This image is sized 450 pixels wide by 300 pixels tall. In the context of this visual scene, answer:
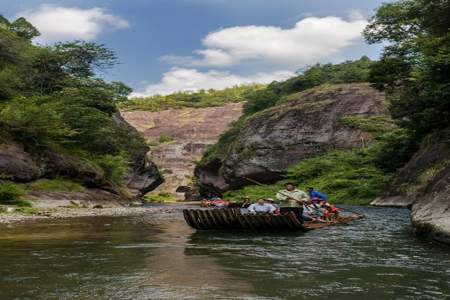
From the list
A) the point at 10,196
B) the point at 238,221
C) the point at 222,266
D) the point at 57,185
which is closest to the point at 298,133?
the point at 57,185

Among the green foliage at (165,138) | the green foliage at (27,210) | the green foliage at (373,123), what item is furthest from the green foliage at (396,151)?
the green foliage at (165,138)

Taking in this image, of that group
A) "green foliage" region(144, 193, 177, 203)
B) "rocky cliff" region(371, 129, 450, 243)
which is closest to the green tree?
"green foliage" region(144, 193, 177, 203)

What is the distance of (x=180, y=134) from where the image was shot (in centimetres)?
10262

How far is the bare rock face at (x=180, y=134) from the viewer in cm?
8400

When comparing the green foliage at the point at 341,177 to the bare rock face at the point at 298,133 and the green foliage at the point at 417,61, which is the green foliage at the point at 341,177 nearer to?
the bare rock face at the point at 298,133

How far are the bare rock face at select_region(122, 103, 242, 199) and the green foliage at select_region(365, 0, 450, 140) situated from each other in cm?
4132

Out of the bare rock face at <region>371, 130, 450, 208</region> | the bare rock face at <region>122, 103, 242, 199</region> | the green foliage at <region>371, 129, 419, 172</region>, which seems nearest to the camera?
the bare rock face at <region>371, 130, 450, 208</region>

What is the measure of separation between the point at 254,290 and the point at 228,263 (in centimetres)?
251

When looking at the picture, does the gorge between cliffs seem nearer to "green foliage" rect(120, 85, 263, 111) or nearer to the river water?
the river water

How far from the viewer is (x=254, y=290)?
23.7 ft

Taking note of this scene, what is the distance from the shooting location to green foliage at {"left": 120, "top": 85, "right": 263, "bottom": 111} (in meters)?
130

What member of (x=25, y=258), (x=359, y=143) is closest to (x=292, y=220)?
(x=25, y=258)

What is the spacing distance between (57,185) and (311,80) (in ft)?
132

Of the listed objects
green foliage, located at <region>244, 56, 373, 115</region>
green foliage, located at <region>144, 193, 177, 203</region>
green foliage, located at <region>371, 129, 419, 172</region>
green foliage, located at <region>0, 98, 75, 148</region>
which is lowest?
green foliage, located at <region>144, 193, 177, 203</region>
